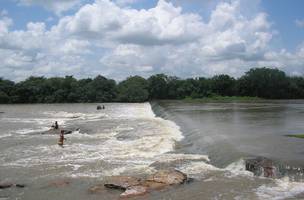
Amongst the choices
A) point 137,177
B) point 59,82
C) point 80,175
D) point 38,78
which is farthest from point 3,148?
point 38,78

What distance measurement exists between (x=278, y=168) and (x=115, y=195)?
23.2ft

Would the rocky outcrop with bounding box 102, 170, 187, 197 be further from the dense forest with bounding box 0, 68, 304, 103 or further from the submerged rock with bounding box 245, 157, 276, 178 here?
the dense forest with bounding box 0, 68, 304, 103

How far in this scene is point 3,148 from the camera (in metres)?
28.1

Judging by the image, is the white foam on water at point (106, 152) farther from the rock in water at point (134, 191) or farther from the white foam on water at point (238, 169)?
the rock in water at point (134, 191)

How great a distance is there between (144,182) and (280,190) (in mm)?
5134

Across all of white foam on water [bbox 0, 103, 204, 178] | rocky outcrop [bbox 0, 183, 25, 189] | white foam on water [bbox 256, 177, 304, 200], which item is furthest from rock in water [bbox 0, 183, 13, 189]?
white foam on water [bbox 256, 177, 304, 200]

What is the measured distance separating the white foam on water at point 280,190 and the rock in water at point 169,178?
3051mm

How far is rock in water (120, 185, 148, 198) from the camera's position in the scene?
15.0 m

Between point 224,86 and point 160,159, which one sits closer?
point 160,159

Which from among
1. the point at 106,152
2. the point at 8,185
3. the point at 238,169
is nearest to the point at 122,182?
the point at 8,185

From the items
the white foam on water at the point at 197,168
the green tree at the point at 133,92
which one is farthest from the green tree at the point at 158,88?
the white foam on water at the point at 197,168

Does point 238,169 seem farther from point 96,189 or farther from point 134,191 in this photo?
point 96,189

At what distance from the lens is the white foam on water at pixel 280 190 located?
1438cm

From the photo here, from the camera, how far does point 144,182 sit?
16344 mm
